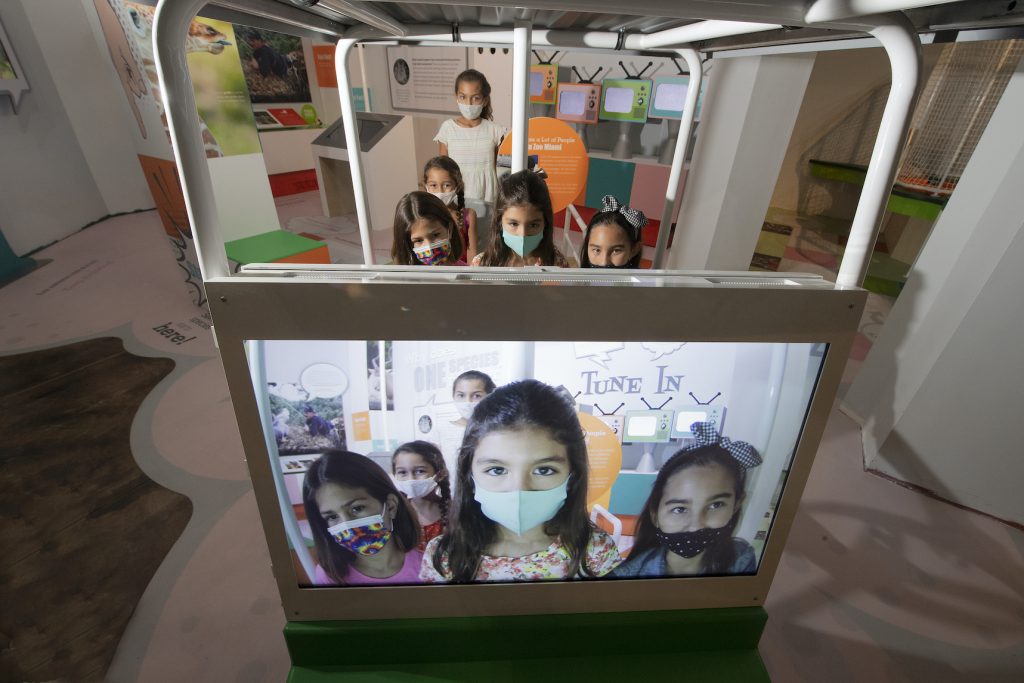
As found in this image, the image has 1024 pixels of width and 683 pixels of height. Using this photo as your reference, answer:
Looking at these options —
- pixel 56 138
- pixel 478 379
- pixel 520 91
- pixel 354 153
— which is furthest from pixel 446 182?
pixel 56 138

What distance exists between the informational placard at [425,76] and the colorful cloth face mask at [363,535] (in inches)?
217

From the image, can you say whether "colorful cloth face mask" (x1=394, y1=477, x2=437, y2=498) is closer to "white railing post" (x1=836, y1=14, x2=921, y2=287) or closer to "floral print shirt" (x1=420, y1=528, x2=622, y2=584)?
"floral print shirt" (x1=420, y1=528, x2=622, y2=584)

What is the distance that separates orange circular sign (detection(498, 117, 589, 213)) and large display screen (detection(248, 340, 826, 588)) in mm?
1830

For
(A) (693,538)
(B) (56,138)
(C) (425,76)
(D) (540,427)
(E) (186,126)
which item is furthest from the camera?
(C) (425,76)

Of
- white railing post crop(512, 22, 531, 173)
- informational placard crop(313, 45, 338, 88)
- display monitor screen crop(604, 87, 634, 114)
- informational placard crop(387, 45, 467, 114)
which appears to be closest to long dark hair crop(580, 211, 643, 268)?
white railing post crop(512, 22, 531, 173)

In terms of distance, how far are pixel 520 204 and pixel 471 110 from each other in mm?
1388

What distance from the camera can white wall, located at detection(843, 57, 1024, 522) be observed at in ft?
5.27

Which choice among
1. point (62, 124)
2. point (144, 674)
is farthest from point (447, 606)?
point (62, 124)

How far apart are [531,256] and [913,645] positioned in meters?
1.65

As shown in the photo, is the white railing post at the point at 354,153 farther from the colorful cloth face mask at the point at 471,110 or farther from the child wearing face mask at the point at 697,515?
the child wearing face mask at the point at 697,515

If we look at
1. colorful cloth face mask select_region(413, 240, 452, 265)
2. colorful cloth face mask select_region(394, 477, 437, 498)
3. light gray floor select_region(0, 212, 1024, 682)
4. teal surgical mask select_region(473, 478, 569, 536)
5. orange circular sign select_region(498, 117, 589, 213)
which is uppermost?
orange circular sign select_region(498, 117, 589, 213)

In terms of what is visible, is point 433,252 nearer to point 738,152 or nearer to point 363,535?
point 363,535

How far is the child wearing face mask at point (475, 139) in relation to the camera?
8.48ft

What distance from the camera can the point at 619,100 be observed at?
164 inches
